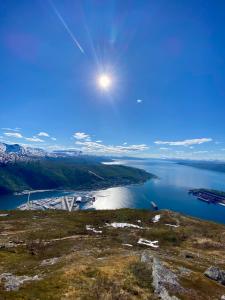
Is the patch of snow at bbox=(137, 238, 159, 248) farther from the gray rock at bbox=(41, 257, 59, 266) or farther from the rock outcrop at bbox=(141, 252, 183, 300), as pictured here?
the rock outcrop at bbox=(141, 252, 183, 300)

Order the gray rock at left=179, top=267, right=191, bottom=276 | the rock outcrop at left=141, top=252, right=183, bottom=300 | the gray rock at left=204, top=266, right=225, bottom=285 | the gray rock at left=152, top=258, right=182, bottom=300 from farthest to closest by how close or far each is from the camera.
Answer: the gray rock at left=204, top=266, right=225, bottom=285 → the gray rock at left=179, top=267, right=191, bottom=276 → the rock outcrop at left=141, top=252, right=183, bottom=300 → the gray rock at left=152, top=258, right=182, bottom=300

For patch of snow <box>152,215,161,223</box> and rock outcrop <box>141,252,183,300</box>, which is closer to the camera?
rock outcrop <box>141,252,183,300</box>

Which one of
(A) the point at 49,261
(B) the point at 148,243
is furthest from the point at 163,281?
(B) the point at 148,243

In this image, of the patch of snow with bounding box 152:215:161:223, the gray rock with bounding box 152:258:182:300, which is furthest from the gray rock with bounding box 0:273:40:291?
the patch of snow with bounding box 152:215:161:223

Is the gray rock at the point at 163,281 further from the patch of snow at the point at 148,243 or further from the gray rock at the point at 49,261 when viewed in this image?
the patch of snow at the point at 148,243

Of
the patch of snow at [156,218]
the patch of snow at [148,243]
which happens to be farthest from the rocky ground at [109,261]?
the patch of snow at [156,218]

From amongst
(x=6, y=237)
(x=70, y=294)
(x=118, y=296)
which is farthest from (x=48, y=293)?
(x=6, y=237)

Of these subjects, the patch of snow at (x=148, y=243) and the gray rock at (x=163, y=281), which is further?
the patch of snow at (x=148, y=243)

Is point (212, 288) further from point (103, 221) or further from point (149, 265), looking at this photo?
point (103, 221)
